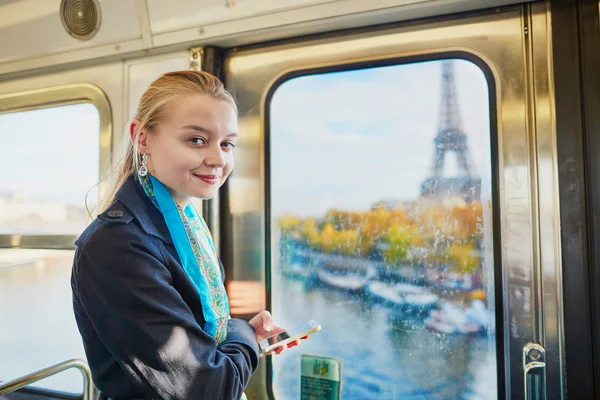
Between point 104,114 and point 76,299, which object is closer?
point 76,299

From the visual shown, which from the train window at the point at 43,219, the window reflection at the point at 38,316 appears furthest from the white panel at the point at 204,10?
the window reflection at the point at 38,316

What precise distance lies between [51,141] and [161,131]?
1.60 m

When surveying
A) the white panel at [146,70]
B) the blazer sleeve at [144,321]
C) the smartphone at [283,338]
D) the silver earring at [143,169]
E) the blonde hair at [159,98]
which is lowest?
the smartphone at [283,338]

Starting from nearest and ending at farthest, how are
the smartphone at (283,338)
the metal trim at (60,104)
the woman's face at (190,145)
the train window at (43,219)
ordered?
the woman's face at (190,145) < the smartphone at (283,338) < the metal trim at (60,104) < the train window at (43,219)

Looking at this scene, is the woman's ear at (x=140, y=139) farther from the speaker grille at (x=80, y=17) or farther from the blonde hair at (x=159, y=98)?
the speaker grille at (x=80, y=17)

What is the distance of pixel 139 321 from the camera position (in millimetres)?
916

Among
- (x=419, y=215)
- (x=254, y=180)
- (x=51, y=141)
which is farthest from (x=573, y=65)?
(x=51, y=141)

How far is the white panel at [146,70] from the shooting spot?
2.00 metres

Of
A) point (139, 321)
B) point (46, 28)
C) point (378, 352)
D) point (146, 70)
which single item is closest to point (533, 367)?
point (378, 352)

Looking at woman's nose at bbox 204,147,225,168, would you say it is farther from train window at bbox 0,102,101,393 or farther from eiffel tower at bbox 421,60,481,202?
train window at bbox 0,102,101,393

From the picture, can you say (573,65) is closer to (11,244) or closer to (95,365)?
(95,365)

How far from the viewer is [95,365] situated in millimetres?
1047

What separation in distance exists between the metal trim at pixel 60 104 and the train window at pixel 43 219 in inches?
0.8

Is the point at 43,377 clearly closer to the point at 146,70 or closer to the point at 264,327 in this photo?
the point at 264,327
